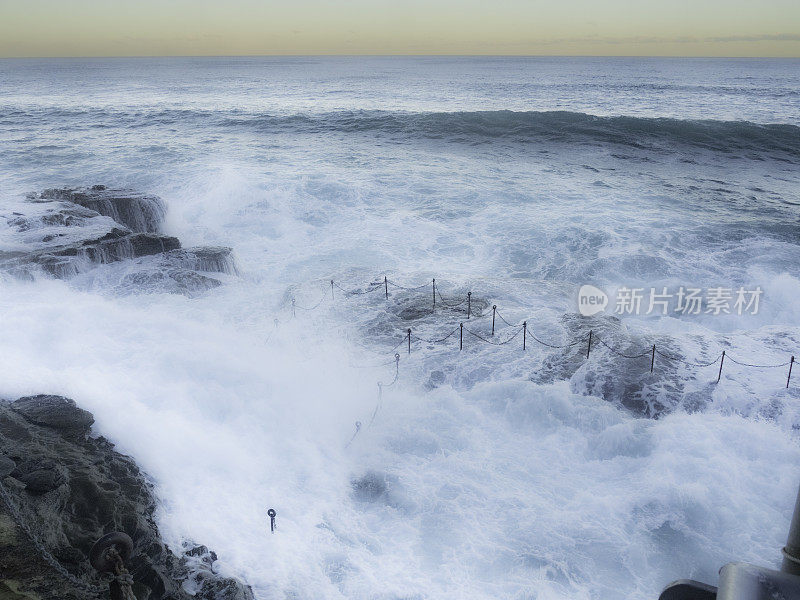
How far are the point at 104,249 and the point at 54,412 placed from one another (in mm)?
8069

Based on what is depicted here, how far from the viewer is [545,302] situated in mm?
13312

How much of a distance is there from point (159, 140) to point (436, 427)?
30.4 meters

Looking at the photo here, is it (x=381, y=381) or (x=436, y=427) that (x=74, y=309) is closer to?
(x=381, y=381)

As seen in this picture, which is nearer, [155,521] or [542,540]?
[155,521]

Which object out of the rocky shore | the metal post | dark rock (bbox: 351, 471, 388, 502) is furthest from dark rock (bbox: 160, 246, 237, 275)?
the metal post

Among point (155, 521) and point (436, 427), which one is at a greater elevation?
point (155, 521)

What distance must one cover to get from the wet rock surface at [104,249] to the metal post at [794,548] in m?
13.1

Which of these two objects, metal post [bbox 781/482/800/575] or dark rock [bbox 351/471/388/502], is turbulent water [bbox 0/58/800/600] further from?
metal post [bbox 781/482/800/575]

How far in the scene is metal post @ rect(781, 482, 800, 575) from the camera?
2102mm

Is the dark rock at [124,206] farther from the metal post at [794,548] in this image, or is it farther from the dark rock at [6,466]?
the metal post at [794,548]

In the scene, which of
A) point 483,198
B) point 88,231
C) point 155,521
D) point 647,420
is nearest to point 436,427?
point 647,420

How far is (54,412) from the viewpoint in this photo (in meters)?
7.50

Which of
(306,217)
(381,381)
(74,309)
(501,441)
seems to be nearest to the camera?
(501,441)

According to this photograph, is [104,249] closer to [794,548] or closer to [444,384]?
[444,384]
